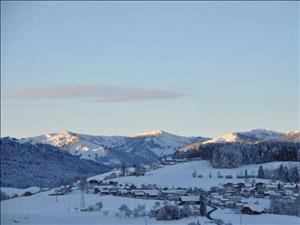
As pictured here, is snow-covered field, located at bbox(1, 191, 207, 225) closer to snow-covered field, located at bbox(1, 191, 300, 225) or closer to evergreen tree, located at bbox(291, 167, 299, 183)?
snow-covered field, located at bbox(1, 191, 300, 225)

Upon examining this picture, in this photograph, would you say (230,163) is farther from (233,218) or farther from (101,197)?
(233,218)

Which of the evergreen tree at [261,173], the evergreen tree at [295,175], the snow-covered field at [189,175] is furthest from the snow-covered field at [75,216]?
the evergreen tree at [261,173]

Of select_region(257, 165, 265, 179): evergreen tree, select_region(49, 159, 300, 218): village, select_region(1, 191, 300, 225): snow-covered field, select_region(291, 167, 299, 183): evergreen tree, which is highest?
select_region(257, 165, 265, 179): evergreen tree

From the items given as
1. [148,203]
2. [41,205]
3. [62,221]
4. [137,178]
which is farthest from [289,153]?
[62,221]

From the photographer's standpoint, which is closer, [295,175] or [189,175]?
[295,175]

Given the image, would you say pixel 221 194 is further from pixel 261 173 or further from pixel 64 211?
pixel 261 173

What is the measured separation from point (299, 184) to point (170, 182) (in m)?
25.0

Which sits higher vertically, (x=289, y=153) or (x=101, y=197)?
(x=289, y=153)

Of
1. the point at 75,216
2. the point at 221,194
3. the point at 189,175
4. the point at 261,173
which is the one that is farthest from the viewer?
the point at 189,175

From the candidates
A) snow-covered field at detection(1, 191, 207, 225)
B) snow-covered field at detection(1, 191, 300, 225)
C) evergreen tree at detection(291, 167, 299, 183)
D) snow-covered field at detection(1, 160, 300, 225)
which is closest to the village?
snow-covered field at detection(1, 160, 300, 225)

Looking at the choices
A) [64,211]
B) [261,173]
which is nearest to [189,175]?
[261,173]

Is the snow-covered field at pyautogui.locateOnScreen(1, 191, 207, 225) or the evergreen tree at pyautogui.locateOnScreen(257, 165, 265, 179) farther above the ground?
the evergreen tree at pyautogui.locateOnScreen(257, 165, 265, 179)

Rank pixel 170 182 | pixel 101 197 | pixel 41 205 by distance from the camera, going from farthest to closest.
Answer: pixel 170 182
pixel 101 197
pixel 41 205

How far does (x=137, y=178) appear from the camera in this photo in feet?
349
